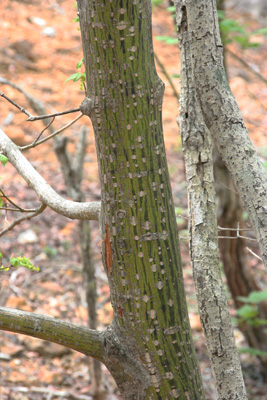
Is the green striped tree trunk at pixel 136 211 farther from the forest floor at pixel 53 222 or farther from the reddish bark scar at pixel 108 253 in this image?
the forest floor at pixel 53 222

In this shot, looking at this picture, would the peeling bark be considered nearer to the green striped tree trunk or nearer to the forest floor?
the green striped tree trunk

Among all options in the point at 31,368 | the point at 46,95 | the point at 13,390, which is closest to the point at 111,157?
the point at 13,390

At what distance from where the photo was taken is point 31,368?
191 inches

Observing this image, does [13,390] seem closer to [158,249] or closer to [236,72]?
[158,249]

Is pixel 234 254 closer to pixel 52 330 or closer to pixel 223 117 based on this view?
pixel 223 117

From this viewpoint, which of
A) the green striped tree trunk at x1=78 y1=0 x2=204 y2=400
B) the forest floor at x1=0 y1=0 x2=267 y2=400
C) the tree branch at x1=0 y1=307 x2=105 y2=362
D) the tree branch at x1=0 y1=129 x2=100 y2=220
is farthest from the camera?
the forest floor at x1=0 y1=0 x2=267 y2=400

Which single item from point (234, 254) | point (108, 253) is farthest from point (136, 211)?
point (234, 254)

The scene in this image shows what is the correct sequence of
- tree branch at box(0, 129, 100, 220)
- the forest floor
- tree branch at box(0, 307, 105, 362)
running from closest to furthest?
tree branch at box(0, 307, 105, 362) < tree branch at box(0, 129, 100, 220) < the forest floor

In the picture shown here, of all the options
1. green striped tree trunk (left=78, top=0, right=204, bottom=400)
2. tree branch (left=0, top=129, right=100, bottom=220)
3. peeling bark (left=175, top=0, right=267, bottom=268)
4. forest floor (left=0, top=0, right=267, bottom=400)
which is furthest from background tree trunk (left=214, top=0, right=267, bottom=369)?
green striped tree trunk (left=78, top=0, right=204, bottom=400)

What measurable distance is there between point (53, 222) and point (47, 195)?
5.23m

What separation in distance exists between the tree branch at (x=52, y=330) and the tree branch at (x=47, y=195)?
42cm

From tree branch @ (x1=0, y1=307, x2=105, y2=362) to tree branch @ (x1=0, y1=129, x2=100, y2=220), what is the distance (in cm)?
42

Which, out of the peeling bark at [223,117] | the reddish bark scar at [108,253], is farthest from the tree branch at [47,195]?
the peeling bark at [223,117]

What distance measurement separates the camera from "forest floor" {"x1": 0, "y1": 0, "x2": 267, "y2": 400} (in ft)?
16.1
